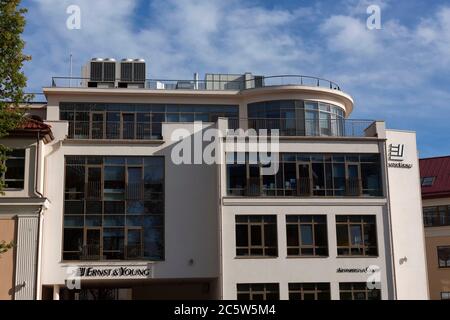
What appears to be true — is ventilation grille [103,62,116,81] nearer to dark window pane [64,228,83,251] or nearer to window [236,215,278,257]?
dark window pane [64,228,83,251]

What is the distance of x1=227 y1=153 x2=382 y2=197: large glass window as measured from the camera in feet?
103

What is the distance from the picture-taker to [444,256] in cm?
Result: 4562

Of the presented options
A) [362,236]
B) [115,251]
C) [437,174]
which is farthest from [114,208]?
[437,174]

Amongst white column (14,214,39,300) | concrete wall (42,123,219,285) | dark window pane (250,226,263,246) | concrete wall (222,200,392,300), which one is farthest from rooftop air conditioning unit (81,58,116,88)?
dark window pane (250,226,263,246)

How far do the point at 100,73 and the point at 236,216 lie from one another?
12000 millimetres

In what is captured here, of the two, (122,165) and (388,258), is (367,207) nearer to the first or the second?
(388,258)

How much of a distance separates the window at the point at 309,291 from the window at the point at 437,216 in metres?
19.1

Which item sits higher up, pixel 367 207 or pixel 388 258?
pixel 367 207

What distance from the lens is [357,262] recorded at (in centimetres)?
3067

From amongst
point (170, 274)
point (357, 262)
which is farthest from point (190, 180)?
point (357, 262)

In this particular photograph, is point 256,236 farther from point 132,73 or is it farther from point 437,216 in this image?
point 437,216

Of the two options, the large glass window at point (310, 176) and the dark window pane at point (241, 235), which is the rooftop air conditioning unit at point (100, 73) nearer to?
the large glass window at point (310, 176)

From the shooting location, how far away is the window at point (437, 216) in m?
46.3

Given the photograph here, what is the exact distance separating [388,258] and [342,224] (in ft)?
8.70
